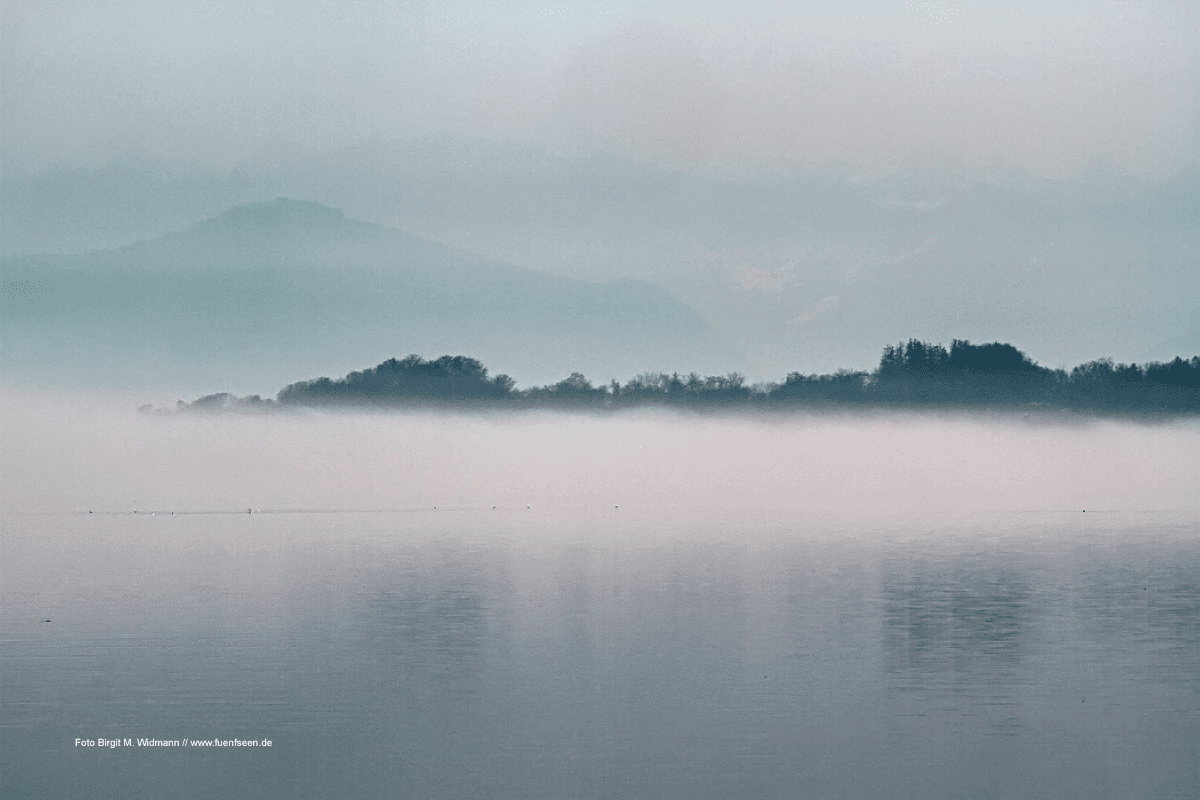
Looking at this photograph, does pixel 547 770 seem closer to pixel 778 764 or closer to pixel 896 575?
pixel 778 764

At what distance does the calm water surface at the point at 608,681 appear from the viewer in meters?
24.0

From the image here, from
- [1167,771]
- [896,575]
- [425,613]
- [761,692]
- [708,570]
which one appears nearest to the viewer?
[1167,771]

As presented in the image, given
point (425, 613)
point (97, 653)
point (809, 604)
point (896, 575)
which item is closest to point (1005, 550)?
point (896, 575)

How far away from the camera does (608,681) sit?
3234cm

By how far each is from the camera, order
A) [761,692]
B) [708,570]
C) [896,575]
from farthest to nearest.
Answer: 1. [708,570]
2. [896,575]
3. [761,692]

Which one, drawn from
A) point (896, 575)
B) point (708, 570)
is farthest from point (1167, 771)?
point (708, 570)

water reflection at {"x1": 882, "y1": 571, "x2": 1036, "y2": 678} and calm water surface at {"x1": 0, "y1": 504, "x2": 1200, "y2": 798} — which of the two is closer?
calm water surface at {"x1": 0, "y1": 504, "x2": 1200, "y2": 798}

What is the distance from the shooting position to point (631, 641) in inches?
1542

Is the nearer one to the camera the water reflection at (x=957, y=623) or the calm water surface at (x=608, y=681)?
the calm water surface at (x=608, y=681)

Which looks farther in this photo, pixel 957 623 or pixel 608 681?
pixel 957 623

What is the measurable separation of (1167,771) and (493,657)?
17379mm

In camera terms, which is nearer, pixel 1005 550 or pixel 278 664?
pixel 278 664

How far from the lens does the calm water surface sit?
2397 centimetres

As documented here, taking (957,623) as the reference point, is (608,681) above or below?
above
